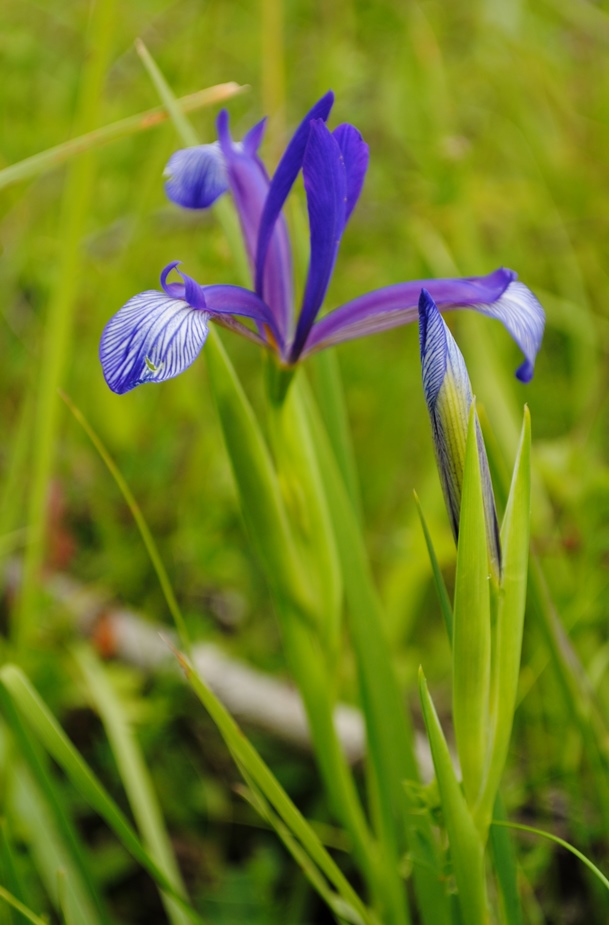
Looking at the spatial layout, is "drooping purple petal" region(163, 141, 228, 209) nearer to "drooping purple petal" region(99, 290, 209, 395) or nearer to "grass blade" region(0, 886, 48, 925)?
"drooping purple petal" region(99, 290, 209, 395)

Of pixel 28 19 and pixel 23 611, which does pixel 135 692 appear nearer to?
pixel 23 611

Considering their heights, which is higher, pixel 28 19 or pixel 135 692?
pixel 28 19

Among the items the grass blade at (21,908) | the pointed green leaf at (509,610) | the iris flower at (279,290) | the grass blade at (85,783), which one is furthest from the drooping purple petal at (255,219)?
the grass blade at (21,908)

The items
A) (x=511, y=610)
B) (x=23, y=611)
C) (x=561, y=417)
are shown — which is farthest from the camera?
(x=561, y=417)

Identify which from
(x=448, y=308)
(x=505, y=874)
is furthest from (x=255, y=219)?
(x=505, y=874)

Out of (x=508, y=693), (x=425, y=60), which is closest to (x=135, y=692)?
(x=508, y=693)

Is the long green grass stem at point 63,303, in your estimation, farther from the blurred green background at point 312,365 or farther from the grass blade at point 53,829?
the grass blade at point 53,829

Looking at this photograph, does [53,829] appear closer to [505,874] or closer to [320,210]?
[505,874]
